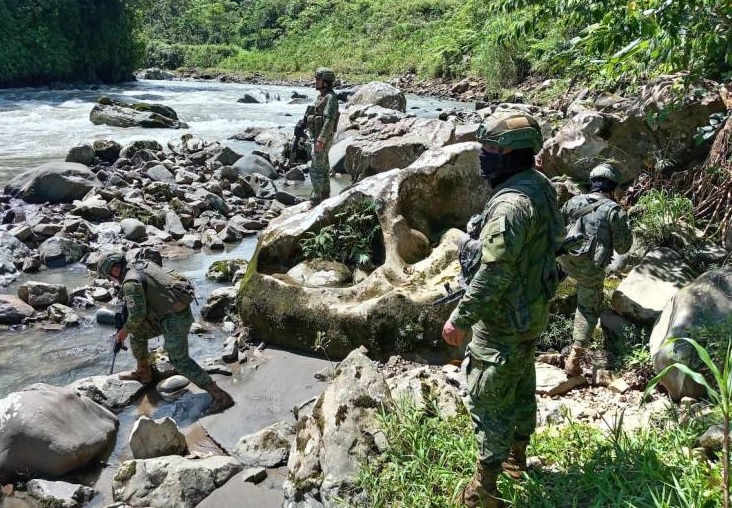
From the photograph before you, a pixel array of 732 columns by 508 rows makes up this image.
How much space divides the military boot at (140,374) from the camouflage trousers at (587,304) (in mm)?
3732

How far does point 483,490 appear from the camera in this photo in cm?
325

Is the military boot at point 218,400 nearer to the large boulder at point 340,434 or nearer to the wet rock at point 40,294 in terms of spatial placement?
the large boulder at point 340,434

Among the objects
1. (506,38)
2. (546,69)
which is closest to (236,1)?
(546,69)

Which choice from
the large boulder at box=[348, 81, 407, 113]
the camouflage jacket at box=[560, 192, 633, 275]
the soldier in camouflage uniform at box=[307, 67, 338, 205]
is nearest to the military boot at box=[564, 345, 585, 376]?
the camouflage jacket at box=[560, 192, 633, 275]

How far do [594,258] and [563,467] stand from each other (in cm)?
193

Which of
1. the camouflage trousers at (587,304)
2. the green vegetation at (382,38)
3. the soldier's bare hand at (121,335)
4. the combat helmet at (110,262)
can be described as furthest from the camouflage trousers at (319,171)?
the camouflage trousers at (587,304)

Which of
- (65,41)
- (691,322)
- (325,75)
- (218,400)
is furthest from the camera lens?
(65,41)

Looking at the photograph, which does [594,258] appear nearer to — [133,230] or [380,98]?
[133,230]

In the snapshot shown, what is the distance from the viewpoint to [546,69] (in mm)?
23828

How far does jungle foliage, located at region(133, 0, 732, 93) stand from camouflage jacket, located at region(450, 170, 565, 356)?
1829 mm

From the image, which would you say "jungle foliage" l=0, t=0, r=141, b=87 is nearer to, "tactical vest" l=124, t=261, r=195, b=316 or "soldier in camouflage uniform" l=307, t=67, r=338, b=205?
"soldier in camouflage uniform" l=307, t=67, r=338, b=205

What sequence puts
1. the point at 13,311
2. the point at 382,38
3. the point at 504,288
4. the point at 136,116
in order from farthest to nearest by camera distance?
the point at 382,38
the point at 136,116
the point at 13,311
the point at 504,288

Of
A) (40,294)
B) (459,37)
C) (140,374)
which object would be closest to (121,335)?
(140,374)

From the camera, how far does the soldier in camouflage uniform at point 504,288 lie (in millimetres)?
3008
